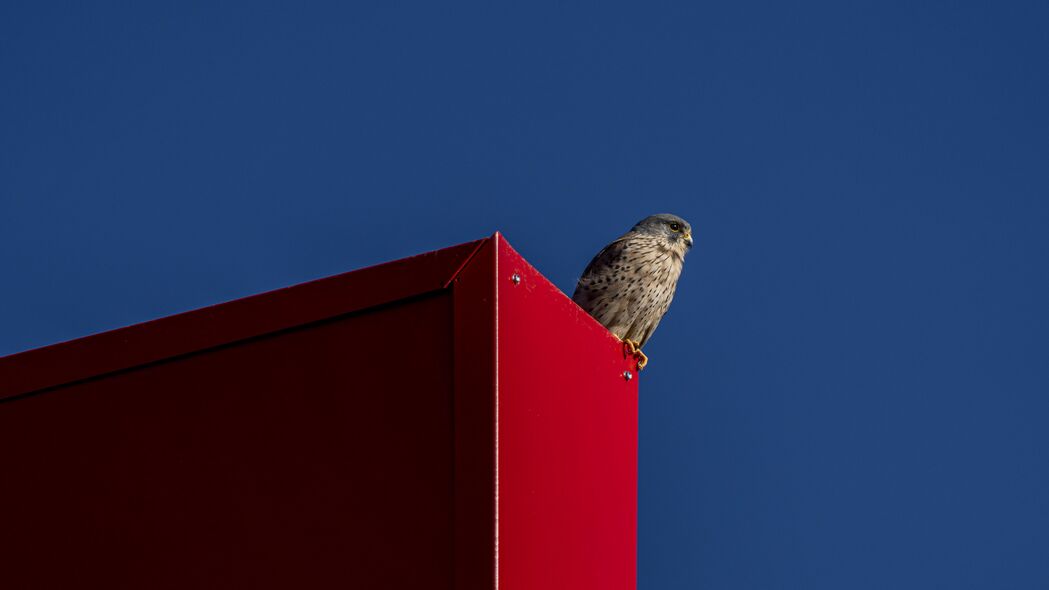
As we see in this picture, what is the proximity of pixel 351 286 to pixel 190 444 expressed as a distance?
1.80ft

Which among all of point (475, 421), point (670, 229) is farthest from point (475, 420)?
point (670, 229)

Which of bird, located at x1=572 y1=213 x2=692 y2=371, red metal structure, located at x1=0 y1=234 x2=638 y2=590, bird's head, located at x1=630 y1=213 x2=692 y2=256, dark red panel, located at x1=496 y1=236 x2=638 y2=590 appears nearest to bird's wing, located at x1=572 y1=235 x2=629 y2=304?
bird, located at x1=572 y1=213 x2=692 y2=371

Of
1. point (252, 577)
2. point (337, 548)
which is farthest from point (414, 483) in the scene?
point (252, 577)

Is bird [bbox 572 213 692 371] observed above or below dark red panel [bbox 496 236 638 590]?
above

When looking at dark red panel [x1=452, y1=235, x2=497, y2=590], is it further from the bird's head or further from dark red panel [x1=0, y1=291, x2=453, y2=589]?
the bird's head

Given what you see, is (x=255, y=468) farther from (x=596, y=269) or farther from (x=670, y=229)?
(x=670, y=229)

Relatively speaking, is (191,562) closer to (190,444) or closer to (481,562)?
(190,444)

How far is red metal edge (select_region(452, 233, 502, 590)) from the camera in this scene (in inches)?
114

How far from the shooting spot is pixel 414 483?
303 cm

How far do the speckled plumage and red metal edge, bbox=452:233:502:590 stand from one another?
12.6ft

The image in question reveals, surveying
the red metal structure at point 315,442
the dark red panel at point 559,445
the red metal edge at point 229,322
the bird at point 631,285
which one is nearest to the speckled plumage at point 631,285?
the bird at point 631,285

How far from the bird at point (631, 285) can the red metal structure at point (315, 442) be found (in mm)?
3377

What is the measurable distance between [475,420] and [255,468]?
0.56 m

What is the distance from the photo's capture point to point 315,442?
10.3ft
